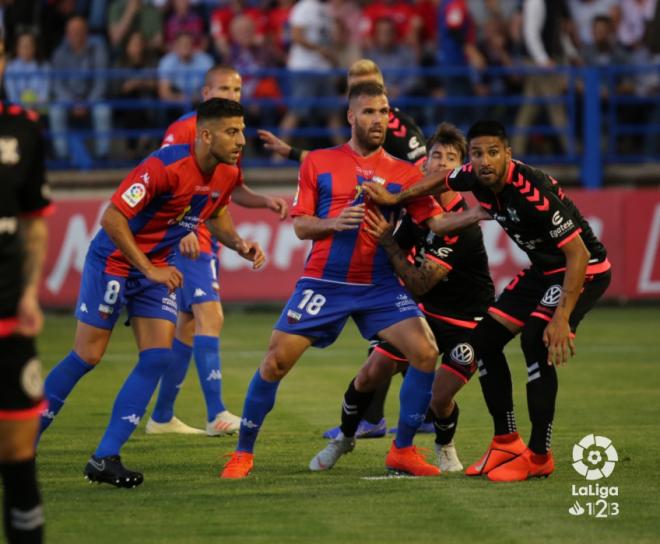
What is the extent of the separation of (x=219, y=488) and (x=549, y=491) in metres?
1.85

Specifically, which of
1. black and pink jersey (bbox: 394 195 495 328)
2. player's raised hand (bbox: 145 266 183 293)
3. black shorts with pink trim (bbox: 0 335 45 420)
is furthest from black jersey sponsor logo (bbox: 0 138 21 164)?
black and pink jersey (bbox: 394 195 495 328)

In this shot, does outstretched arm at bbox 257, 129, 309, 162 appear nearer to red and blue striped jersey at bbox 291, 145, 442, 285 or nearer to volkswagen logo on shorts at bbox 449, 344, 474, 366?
red and blue striped jersey at bbox 291, 145, 442, 285

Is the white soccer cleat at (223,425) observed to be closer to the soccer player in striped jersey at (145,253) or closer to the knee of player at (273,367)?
the soccer player in striped jersey at (145,253)

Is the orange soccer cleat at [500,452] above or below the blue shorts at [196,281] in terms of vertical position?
below

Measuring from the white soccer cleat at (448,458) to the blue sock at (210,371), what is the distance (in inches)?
86.4

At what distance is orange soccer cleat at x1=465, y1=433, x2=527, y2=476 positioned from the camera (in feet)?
26.7

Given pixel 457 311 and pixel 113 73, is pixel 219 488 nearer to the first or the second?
pixel 457 311

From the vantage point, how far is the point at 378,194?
8188 mm

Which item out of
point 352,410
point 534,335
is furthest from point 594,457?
point 352,410

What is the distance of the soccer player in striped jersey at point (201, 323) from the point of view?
10.1 metres

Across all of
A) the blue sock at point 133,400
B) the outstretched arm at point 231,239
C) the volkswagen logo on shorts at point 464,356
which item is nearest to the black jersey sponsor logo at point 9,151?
the blue sock at point 133,400

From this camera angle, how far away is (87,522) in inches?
273

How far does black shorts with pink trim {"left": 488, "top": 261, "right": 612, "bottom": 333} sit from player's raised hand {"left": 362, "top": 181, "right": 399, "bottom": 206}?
35.4 inches

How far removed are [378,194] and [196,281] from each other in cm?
260
